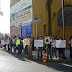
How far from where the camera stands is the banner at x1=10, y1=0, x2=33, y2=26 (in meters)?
22.0

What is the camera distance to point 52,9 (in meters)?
18.5

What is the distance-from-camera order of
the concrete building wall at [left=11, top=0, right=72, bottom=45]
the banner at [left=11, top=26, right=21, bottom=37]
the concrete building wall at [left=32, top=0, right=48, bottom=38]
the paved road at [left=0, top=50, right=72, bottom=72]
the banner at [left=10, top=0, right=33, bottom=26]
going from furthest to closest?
the banner at [left=11, top=26, right=21, bottom=37] < the banner at [left=10, top=0, right=33, bottom=26] < the concrete building wall at [left=32, top=0, right=48, bottom=38] < the concrete building wall at [left=11, top=0, right=72, bottom=45] < the paved road at [left=0, top=50, right=72, bottom=72]

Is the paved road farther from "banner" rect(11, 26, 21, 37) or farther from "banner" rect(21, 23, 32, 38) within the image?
"banner" rect(11, 26, 21, 37)

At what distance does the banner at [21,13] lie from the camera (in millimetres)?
21952

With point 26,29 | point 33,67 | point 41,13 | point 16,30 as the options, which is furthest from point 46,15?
point 33,67

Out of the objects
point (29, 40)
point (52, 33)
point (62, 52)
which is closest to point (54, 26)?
point (52, 33)

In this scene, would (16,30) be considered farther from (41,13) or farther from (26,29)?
(41,13)

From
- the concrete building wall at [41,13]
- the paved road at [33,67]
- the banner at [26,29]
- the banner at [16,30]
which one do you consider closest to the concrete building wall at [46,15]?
the concrete building wall at [41,13]

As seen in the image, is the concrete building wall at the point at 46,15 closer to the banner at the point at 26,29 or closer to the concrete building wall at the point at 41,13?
the concrete building wall at the point at 41,13

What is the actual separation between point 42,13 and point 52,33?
310 cm

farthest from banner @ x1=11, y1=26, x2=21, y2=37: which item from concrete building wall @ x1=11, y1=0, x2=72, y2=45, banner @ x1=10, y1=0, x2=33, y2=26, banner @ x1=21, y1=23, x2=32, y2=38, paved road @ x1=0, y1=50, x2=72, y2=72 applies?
paved road @ x1=0, y1=50, x2=72, y2=72

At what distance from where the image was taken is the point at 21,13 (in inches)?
984

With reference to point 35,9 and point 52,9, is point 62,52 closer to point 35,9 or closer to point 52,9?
point 52,9

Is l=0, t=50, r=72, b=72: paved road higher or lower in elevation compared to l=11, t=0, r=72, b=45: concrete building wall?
lower
